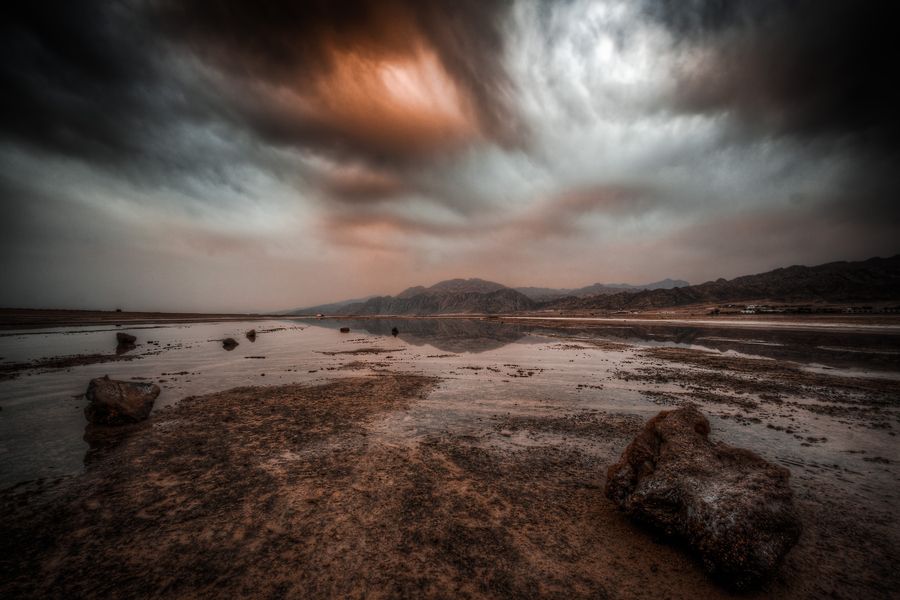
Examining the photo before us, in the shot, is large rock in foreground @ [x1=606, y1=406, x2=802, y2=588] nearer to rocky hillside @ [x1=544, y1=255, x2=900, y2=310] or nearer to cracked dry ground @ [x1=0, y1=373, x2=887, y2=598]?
cracked dry ground @ [x1=0, y1=373, x2=887, y2=598]

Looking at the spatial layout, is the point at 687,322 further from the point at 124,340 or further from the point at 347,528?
the point at 124,340

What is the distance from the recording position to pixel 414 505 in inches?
223

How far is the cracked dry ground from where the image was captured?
396 cm

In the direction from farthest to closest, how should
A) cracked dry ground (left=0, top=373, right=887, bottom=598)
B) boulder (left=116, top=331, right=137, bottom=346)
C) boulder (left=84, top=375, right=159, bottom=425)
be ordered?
1. boulder (left=116, top=331, right=137, bottom=346)
2. boulder (left=84, top=375, right=159, bottom=425)
3. cracked dry ground (left=0, top=373, right=887, bottom=598)

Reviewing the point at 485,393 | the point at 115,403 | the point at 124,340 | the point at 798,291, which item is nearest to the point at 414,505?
the point at 485,393

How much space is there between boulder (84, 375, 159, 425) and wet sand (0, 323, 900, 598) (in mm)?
682

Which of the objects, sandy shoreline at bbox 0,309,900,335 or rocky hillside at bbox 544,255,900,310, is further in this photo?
rocky hillside at bbox 544,255,900,310

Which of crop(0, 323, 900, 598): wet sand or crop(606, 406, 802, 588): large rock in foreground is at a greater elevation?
crop(606, 406, 802, 588): large rock in foreground

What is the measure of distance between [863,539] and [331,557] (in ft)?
26.8

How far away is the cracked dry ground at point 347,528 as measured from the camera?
396cm

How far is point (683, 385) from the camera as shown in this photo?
14.3 meters

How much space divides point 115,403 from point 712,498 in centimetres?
1494

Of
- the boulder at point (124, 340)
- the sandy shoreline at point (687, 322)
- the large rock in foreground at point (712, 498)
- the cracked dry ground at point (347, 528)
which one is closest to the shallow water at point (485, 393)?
the cracked dry ground at point (347, 528)

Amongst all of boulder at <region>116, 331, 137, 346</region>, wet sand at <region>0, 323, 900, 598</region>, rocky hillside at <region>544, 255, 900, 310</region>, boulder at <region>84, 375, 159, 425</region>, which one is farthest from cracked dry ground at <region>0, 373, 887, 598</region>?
rocky hillside at <region>544, 255, 900, 310</region>
